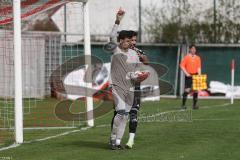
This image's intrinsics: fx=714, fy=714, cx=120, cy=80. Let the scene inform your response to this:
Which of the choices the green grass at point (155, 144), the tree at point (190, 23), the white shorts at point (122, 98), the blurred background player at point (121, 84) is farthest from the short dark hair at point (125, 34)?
the tree at point (190, 23)

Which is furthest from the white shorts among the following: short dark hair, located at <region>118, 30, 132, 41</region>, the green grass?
short dark hair, located at <region>118, 30, 132, 41</region>

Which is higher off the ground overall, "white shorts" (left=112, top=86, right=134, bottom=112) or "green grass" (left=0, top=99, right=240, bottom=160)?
"white shorts" (left=112, top=86, right=134, bottom=112)

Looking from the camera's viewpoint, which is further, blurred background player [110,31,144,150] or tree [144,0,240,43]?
tree [144,0,240,43]

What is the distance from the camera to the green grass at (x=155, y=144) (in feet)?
34.7

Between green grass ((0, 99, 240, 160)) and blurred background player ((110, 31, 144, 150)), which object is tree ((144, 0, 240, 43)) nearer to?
green grass ((0, 99, 240, 160))

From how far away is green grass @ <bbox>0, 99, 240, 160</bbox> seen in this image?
10.6 m

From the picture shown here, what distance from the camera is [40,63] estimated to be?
82.5 ft

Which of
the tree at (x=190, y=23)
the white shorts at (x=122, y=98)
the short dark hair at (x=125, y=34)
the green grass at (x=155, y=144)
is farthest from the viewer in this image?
the tree at (x=190, y=23)

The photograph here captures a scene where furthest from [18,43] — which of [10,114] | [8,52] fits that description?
[10,114]

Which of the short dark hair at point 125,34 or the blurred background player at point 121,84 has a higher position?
the short dark hair at point 125,34

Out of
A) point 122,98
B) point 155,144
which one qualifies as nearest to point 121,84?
point 122,98

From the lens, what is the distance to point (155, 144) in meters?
12.0

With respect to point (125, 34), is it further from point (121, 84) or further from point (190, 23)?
point (190, 23)

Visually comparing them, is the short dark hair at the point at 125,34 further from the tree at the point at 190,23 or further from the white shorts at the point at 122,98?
the tree at the point at 190,23
